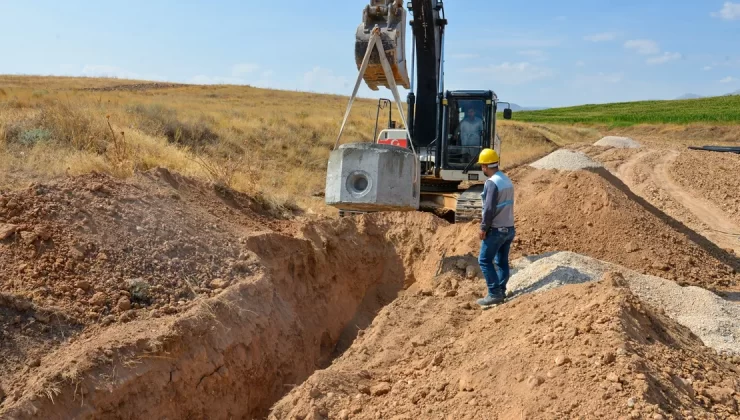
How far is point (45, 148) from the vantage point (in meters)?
11.1

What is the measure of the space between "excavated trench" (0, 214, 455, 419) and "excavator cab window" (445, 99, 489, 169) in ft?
5.96

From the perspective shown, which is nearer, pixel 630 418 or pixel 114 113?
pixel 630 418

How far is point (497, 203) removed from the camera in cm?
693

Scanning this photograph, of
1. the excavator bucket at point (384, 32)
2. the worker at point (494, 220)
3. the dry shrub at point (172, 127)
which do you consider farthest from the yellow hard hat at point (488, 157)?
the dry shrub at point (172, 127)

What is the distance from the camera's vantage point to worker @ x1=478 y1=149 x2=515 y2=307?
22.6 feet

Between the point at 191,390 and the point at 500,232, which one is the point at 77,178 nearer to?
the point at 191,390

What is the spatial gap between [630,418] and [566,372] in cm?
67

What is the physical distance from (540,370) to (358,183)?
3922 mm

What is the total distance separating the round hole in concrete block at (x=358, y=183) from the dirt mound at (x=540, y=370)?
6.83 feet

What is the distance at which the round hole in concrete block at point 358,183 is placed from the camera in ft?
26.6

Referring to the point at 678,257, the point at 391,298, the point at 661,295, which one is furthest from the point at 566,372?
the point at 678,257

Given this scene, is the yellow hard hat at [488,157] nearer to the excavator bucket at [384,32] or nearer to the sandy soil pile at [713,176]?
the excavator bucket at [384,32]

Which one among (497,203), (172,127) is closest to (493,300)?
(497,203)

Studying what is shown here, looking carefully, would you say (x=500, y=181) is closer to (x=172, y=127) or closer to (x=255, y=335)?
(x=255, y=335)
